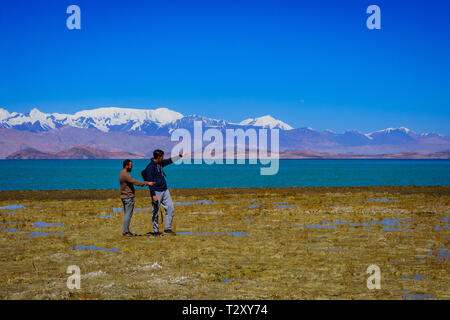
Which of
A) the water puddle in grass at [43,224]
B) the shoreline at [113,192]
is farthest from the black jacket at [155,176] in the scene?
the shoreline at [113,192]

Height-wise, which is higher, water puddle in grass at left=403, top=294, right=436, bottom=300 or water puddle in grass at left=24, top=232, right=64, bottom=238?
water puddle in grass at left=403, top=294, right=436, bottom=300

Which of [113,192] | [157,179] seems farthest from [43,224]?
[113,192]

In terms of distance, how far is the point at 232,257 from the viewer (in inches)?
534

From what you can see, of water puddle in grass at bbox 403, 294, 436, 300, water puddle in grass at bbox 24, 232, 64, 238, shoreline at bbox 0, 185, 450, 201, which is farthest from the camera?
shoreline at bbox 0, 185, 450, 201

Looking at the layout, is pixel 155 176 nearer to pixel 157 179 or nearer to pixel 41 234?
pixel 157 179

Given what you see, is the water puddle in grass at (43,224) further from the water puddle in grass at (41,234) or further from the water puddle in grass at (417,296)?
the water puddle in grass at (417,296)

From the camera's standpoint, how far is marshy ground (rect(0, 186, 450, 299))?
9.92 meters

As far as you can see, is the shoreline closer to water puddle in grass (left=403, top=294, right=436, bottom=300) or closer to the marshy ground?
the marshy ground

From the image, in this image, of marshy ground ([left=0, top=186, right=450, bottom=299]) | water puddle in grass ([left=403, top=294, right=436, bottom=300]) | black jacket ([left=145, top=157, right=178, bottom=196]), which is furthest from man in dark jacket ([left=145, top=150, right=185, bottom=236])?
water puddle in grass ([left=403, top=294, right=436, bottom=300])

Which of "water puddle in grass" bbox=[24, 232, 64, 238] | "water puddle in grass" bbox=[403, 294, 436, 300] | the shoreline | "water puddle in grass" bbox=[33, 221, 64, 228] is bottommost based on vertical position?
the shoreline

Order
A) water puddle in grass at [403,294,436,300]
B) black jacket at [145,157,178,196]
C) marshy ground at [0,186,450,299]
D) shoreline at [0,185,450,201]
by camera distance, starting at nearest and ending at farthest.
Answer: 1. water puddle in grass at [403,294,436,300]
2. marshy ground at [0,186,450,299]
3. black jacket at [145,157,178,196]
4. shoreline at [0,185,450,201]

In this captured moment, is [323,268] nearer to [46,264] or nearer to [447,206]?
[46,264]

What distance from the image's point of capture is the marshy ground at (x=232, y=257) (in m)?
9.92
